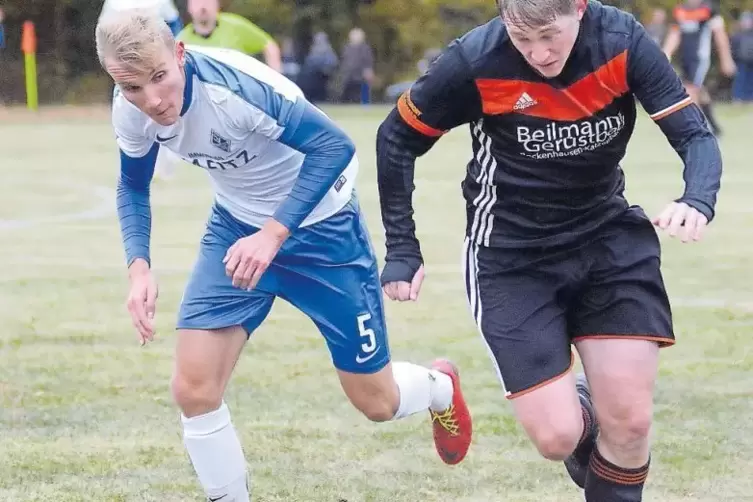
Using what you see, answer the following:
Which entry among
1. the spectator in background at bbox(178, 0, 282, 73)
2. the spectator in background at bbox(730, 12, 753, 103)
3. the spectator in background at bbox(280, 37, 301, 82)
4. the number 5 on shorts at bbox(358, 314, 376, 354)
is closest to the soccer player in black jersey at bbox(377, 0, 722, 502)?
the number 5 on shorts at bbox(358, 314, 376, 354)

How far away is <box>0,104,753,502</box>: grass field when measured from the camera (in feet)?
16.7

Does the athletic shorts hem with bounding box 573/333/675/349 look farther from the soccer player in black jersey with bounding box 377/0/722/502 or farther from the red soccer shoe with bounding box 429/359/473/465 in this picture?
the red soccer shoe with bounding box 429/359/473/465

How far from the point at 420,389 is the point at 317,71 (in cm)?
2892

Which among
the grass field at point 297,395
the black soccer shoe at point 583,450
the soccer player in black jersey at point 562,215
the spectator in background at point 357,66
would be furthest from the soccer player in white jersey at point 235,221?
the spectator in background at point 357,66

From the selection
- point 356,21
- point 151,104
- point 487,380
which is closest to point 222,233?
point 151,104

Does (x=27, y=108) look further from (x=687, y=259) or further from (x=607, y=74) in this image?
(x=607, y=74)

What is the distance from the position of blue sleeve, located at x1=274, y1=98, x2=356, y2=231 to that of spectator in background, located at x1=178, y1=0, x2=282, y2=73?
9414 mm

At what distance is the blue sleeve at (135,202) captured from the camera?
462 centimetres

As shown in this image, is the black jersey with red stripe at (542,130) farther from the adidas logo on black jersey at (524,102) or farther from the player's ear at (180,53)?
the player's ear at (180,53)

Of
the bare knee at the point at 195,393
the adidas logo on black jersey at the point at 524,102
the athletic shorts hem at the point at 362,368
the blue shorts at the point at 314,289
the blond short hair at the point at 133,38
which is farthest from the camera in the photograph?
the athletic shorts hem at the point at 362,368

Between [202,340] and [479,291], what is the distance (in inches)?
35.8

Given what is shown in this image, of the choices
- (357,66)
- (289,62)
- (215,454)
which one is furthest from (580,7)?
(357,66)

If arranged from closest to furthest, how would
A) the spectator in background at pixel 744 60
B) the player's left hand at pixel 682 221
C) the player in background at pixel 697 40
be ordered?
1. the player's left hand at pixel 682 221
2. the player in background at pixel 697 40
3. the spectator in background at pixel 744 60

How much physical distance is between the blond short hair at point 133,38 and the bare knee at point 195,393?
41.0 inches
